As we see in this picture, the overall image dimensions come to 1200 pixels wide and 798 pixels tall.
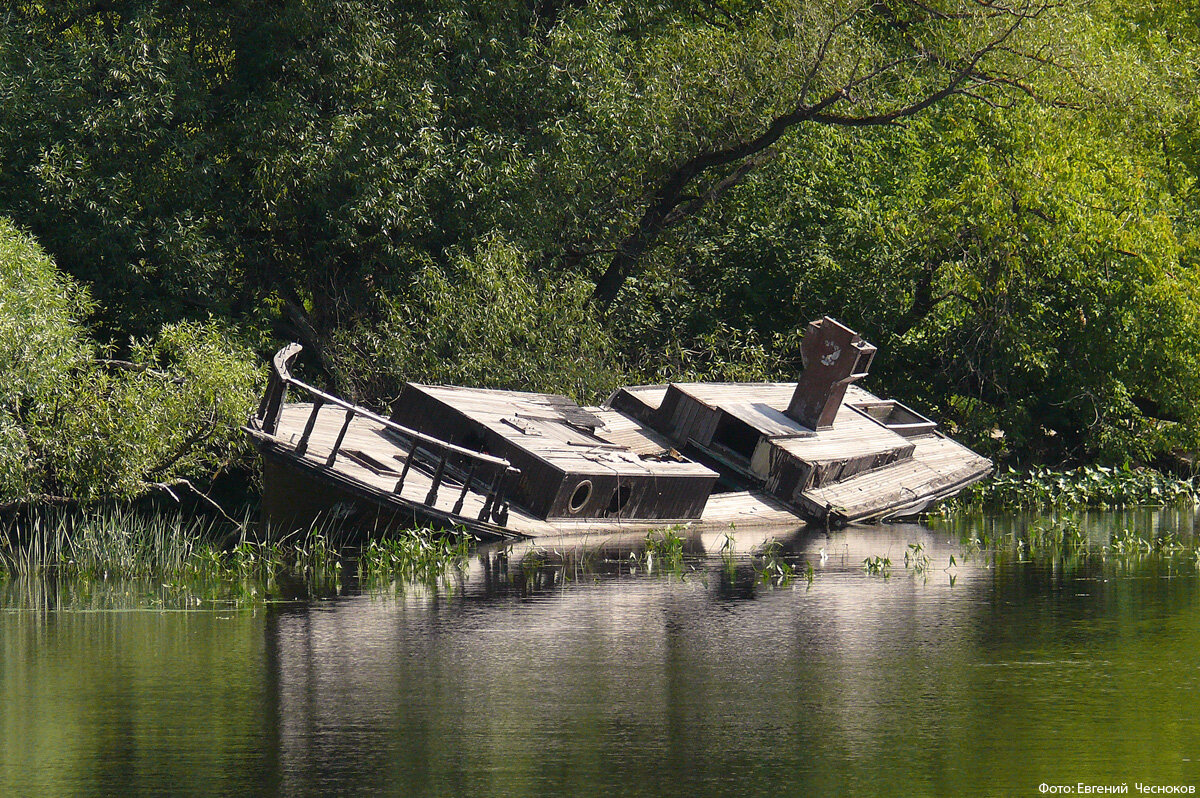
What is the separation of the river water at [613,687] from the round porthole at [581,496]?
157 inches

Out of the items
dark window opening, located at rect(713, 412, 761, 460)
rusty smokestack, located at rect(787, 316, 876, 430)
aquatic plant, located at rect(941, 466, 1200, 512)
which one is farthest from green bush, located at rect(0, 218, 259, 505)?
aquatic plant, located at rect(941, 466, 1200, 512)

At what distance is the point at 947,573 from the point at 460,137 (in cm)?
1767

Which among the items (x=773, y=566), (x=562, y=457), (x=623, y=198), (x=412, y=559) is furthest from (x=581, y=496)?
(x=623, y=198)

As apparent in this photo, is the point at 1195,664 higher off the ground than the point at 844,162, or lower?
lower

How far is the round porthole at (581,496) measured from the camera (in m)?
24.1

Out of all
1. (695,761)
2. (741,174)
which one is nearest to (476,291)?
(741,174)

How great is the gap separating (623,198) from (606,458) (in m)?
14.0

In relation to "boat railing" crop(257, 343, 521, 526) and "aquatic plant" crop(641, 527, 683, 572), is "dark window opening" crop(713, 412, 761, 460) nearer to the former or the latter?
"aquatic plant" crop(641, 527, 683, 572)

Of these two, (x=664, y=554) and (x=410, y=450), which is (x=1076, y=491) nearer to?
(x=664, y=554)

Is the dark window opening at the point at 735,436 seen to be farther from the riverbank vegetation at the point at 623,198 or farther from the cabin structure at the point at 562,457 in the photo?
the riverbank vegetation at the point at 623,198

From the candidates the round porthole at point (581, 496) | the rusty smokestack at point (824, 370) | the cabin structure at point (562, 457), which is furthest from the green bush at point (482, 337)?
the round porthole at point (581, 496)

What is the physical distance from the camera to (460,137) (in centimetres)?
3431

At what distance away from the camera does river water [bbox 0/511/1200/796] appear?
397 inches

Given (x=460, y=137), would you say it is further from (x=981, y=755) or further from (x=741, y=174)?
(x=981, y=755)
